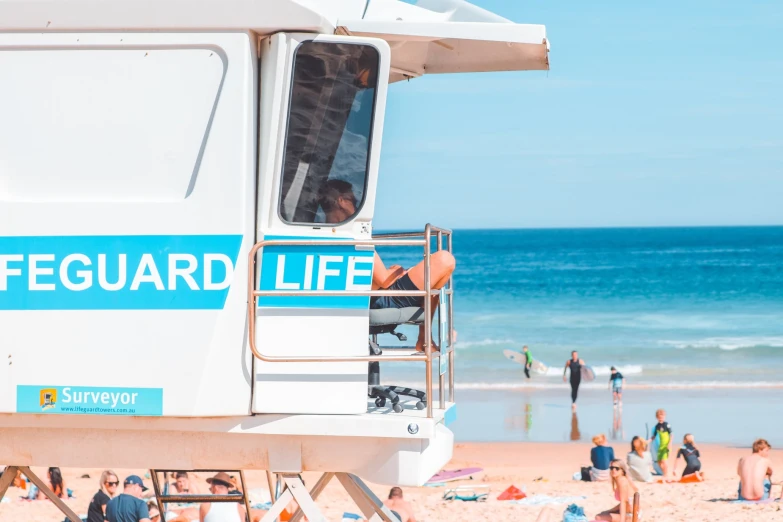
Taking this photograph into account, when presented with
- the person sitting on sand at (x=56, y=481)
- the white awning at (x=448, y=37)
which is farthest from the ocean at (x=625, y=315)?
the white awning at (x=448, y=37)

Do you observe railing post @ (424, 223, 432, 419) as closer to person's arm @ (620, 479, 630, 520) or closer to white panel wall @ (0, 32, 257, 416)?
white panel wall @ (0, 32, 257, 416)

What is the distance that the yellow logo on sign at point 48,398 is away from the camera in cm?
536

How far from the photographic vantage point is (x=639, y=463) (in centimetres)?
1602

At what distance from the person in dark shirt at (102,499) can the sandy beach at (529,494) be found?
2531 mm

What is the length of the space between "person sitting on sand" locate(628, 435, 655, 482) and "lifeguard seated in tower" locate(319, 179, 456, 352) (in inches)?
421

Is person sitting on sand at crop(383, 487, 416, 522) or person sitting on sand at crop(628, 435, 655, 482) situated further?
person sitting on sand at crop(628, 435, 655, 482)

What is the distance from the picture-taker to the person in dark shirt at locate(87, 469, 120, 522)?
9812 mm

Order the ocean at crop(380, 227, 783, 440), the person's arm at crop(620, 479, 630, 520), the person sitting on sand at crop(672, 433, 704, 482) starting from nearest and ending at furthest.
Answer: the person's arm at crop(620, 479, 630, 520) → the person sitting on sand at crop(672, 433, 704, 482) → the ocean at crop(380, 227, 783, 440)

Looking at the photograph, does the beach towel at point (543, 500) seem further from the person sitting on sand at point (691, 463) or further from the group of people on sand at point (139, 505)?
the group of people on sand at point (139, 505)

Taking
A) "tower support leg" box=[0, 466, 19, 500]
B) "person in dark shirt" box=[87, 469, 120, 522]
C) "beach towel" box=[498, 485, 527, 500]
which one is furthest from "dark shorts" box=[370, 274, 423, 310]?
"beach towel" box=[498, 485, 527, 500]

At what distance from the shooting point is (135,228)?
5285 mm

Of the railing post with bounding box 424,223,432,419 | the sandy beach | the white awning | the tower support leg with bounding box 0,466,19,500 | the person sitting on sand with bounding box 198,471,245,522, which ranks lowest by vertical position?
the sandy beach

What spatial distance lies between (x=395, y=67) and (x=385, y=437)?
8.66 feet

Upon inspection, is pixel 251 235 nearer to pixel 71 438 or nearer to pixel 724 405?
pixel 71 438
